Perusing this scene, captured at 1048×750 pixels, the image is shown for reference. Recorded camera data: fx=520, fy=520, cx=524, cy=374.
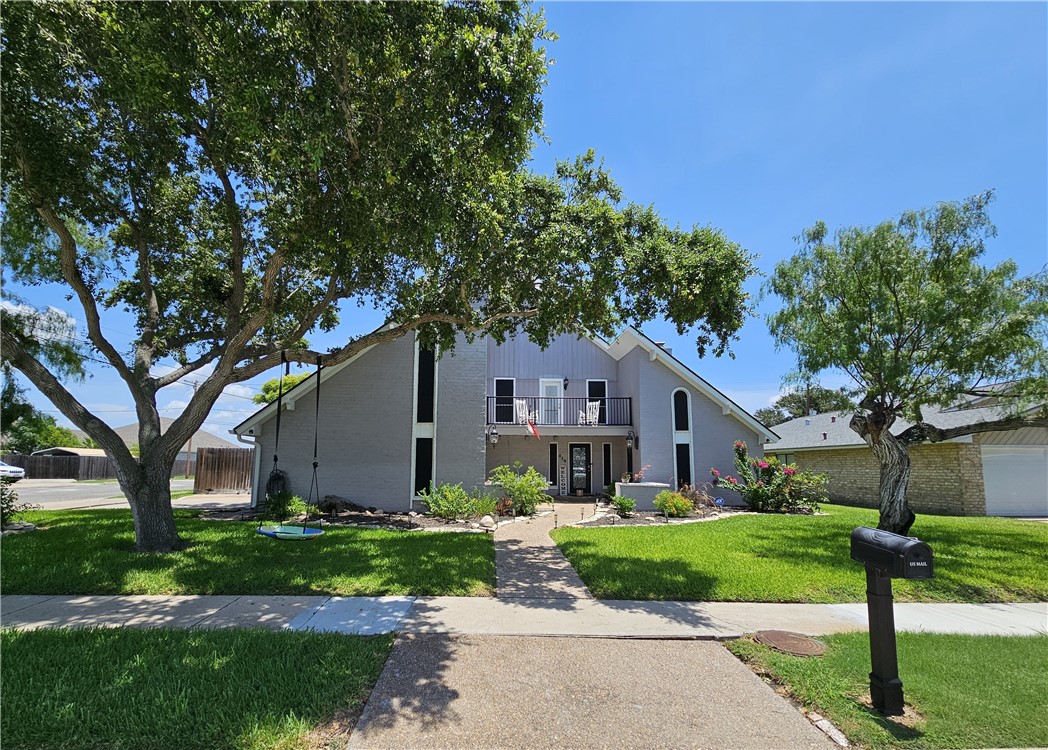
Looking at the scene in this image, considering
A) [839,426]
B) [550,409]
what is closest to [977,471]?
[839,426]

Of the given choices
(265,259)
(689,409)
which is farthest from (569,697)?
(689,409)

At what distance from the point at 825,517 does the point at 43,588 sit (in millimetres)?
16730

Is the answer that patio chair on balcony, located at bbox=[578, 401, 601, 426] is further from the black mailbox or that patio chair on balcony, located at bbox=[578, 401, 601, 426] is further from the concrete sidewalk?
the black mailbox

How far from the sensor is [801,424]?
28.6m

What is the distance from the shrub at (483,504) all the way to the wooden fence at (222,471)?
15714mm

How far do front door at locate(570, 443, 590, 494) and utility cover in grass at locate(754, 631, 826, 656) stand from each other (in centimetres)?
1544

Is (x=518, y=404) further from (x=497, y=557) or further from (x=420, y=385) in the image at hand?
(x=497, y=557)

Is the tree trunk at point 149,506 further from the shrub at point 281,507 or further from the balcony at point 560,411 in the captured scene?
the balcony at point 560,411

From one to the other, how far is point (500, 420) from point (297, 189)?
12931 mm

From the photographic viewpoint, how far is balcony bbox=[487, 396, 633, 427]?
1922cm

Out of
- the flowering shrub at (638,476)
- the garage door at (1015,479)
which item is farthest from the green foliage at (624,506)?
the garage door at (1015,479)

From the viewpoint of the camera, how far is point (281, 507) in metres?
13.3

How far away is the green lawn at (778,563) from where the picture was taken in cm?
730

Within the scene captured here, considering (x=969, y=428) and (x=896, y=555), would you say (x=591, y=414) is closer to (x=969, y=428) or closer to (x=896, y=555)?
(x=969, y=428)
